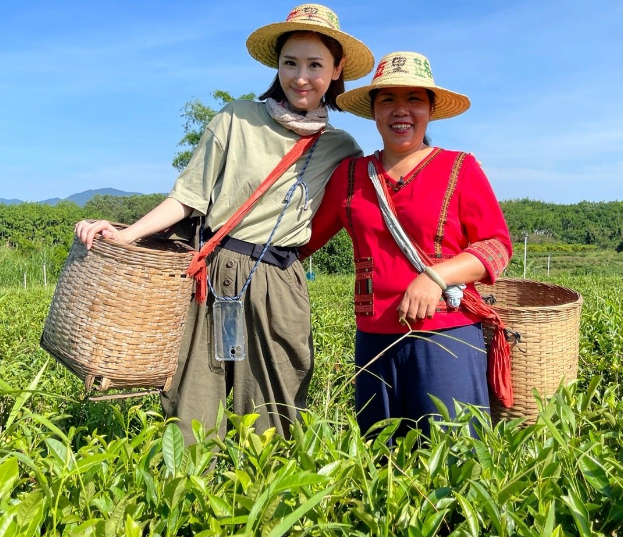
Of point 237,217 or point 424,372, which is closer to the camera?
point 424,372

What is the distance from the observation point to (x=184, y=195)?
223 cm

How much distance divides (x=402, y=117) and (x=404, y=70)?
15 centimetres

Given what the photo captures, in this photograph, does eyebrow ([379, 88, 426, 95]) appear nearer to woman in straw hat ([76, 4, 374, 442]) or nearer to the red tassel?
woman in straw hat ([76, 4, 374, 442])

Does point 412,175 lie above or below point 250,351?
above

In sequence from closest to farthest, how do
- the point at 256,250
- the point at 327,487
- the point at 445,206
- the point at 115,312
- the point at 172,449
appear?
the point at 327,487, the point at 172,449, the point at 115,312, the point at 445,206, the point at 256,250

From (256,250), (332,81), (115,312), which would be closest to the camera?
(115,312)

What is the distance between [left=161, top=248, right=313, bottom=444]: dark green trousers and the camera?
2.28m

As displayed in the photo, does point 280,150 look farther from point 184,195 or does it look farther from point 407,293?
point 407,293

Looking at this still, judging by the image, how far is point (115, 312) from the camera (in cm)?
194

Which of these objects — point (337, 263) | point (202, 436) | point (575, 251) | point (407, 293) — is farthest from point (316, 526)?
point (575, 251)

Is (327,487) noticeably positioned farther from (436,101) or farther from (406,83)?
(436,101)

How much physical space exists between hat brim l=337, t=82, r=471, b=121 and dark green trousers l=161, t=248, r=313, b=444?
62 cm

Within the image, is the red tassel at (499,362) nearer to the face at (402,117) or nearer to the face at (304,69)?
the face at (402,117)

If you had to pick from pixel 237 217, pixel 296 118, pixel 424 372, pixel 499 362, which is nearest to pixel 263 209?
pixel 237 217
